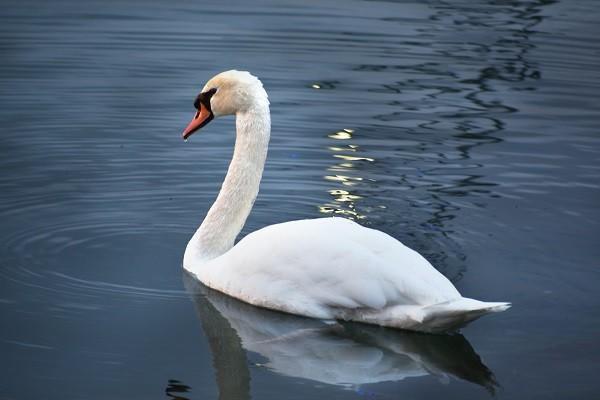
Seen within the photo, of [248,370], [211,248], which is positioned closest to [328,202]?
[211,248]

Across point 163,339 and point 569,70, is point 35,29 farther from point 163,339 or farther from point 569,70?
point 163,339

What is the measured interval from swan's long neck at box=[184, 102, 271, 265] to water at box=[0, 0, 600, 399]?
0.97ft

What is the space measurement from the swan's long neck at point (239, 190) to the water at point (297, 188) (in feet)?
0.97

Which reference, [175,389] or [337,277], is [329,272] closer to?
[337,277]

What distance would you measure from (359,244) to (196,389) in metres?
1.33

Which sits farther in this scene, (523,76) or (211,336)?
(523,76)

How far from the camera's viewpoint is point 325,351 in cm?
654

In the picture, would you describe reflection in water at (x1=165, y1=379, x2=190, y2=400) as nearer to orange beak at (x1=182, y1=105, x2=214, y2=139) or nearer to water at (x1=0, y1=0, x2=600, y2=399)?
water at (x1=0, y1=0, x2=600, y2=399)

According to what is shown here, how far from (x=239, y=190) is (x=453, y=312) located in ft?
6.89

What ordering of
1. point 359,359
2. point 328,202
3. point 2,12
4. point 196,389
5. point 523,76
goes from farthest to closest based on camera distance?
point 2,12
point 523,76
point 328,202
point 359,359
point 196,389

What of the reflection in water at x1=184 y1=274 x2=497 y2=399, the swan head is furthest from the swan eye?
the reflection in water at x1=184 y1=274 x2=497 y2=399

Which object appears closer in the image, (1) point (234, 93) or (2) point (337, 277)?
(2) point (337, 277)

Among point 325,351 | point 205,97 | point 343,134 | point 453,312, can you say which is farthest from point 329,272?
point 343,134

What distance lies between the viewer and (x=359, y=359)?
645 cm
